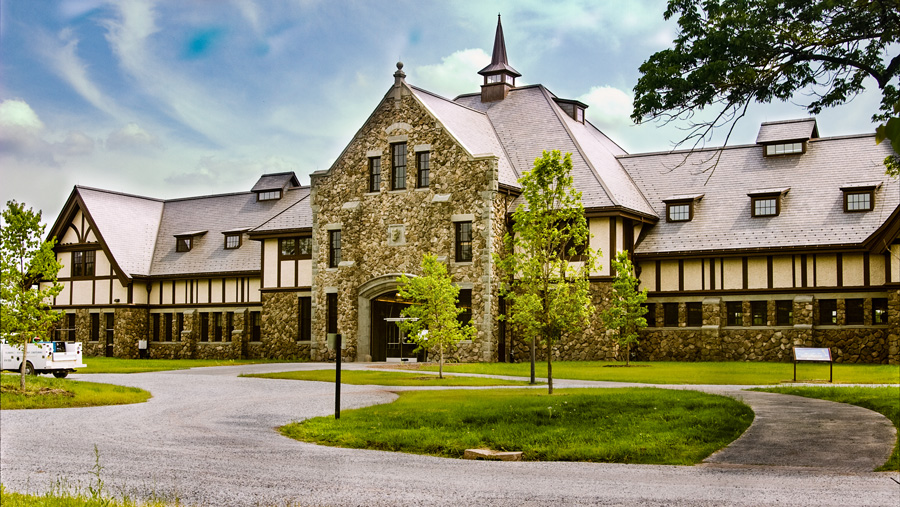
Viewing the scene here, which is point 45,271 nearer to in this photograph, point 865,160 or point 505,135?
point 505,135

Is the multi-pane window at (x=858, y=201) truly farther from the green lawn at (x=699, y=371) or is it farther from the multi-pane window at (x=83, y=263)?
the multi-pane window at (x=83, y=263)

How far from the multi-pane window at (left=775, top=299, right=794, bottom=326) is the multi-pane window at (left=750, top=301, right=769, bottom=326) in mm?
524

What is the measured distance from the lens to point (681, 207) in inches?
1738

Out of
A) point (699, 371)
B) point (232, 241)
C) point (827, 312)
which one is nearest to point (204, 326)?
point (232, 241)

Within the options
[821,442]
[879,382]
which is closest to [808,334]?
[879,382]

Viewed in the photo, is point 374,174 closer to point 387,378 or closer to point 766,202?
point 387,378

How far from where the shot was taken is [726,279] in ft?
135

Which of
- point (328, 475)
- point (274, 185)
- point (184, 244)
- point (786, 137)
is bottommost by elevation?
point (328, 475)

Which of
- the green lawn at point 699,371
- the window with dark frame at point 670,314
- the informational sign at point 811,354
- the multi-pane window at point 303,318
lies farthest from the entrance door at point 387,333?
the informational sign at point 811,354

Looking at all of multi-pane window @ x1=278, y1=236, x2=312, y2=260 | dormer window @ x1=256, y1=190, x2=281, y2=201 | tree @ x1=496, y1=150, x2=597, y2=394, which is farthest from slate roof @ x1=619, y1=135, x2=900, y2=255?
dormer window @ x1=256, y1=190, x2=281, y2=201

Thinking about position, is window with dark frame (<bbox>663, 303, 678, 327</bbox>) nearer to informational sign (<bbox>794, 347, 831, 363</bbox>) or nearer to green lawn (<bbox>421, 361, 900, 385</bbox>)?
green lawn (<bbox>421, 361, 900, 385</bbox>)

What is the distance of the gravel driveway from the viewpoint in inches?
436

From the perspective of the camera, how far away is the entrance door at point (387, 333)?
4425 cm

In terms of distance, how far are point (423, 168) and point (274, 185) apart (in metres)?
16.9
